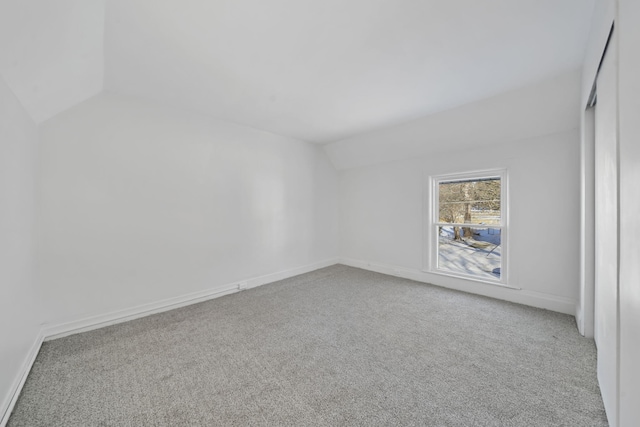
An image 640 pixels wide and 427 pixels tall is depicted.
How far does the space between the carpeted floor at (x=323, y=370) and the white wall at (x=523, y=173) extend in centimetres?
44

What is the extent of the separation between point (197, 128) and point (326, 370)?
119 inches

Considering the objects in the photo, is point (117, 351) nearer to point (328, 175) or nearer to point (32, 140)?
point (32, 140)

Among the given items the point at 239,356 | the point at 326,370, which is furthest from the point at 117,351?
the point at 326,370

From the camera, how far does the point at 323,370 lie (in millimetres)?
1786

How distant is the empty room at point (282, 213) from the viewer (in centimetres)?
141

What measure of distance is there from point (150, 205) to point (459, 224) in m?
3.98

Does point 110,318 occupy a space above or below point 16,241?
below

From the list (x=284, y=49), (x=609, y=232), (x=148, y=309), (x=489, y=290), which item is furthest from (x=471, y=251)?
(x=148, y=309)

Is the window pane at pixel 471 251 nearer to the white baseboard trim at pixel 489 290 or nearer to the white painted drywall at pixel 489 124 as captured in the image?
the white baseboard trim at pixel 489 290

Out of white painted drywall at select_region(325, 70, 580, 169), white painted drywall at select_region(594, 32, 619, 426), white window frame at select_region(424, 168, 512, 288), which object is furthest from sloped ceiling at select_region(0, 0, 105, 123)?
white window frame at select_region(424, 168, 512, 288)

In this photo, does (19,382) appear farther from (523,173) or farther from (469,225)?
(523,173)

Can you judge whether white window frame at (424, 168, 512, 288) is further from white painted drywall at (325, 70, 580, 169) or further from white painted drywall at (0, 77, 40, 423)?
white painted drywall at (0, 77, 40, 423)

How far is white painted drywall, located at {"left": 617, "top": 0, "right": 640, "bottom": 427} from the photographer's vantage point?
865 mm

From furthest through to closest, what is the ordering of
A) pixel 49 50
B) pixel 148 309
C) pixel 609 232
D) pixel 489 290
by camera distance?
pixel 489 290 < pixel 148 309 < pixel 49 50 < pixel 609 232
